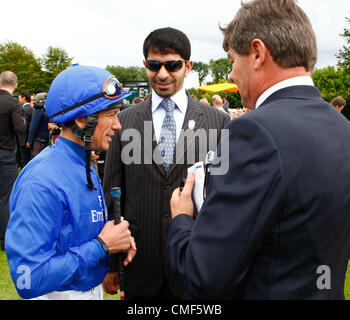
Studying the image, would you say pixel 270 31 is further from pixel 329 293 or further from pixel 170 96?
pixel 170 96

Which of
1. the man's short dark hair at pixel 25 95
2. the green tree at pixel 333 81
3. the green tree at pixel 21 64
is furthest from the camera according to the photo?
the green tree at pixel 21 64

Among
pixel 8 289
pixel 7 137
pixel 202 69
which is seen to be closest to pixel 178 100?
pixel 8 289

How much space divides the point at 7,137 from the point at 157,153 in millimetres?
4557

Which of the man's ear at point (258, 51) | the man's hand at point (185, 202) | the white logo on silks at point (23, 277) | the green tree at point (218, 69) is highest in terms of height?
the green tree at point (218, 69)

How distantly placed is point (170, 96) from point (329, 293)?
1.88 metres

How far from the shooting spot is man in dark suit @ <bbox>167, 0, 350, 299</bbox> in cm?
126

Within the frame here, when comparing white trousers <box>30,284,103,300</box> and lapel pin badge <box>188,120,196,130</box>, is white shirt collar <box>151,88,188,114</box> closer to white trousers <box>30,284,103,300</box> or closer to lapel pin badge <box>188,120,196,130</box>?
lapel pin badge <box>188,120,196,130</box>

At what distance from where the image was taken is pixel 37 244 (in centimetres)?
166

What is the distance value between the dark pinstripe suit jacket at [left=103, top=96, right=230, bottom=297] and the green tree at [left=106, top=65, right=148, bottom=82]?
116739 millimetres

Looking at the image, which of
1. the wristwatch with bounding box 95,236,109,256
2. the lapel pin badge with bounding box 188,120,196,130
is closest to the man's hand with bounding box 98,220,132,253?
the wristwatch with bounding box 95,236,109,256

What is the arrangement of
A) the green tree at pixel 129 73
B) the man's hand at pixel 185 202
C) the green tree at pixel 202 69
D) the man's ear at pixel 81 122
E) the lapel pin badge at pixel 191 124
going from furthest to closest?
the green tree at pixel 129 73 < the green tree at pixel 202 69 < the lapel pin badge at pixel 191 124 < the man's ear at pixel 81 122 < the man's hand at pixel 185 202

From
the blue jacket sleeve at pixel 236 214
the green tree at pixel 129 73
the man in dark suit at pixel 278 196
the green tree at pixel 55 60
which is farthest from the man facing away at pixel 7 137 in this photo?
the green tree at pixel 129 73

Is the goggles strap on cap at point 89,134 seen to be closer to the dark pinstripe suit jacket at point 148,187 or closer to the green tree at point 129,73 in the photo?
the dark pinstripe suit jacket at point 148,187

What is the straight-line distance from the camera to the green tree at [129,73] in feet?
384
